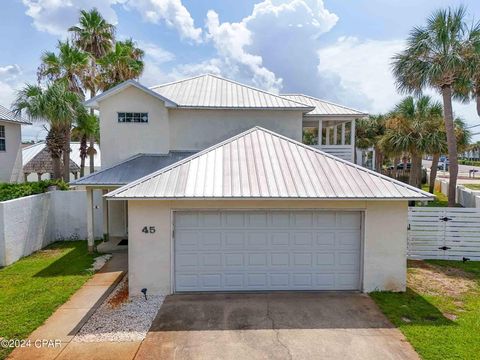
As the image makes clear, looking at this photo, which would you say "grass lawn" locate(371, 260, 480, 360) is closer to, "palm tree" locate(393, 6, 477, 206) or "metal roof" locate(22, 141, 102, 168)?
"palm tree" locate(393, 6, 477, 206)

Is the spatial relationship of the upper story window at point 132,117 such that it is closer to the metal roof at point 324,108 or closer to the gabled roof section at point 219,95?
the gabled roof section at point 219,95

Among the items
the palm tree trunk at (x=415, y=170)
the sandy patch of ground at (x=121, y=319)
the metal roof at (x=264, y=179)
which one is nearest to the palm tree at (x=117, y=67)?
the metal roof at (x=264, y=179)

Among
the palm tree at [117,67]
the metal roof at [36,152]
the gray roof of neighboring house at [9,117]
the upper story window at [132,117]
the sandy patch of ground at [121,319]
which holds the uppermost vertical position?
the palm tree at [117,67]

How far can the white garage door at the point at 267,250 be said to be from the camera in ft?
32.9

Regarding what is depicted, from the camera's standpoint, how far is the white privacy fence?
13.3 meters

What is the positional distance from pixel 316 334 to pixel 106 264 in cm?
880

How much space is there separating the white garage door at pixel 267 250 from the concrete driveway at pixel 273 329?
1.40 ft

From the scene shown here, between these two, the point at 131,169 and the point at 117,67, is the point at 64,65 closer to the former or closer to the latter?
the point at 117,67

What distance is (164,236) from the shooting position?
9.81 meters

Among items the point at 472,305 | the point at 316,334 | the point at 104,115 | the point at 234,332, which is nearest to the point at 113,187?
the point at 104,115

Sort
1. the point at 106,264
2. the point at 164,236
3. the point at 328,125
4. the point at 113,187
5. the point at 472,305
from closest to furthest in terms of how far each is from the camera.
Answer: the point at 472,305, the point at 164,236, the point at 106,264, the point at 113,187, the point at 328,125

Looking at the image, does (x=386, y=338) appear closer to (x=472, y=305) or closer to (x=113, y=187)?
(x=472, y=305)

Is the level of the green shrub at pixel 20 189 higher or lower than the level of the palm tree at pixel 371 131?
lower

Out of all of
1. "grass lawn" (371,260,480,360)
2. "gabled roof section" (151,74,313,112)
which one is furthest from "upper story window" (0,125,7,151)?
"grass lawn" (371,260,480,360)
